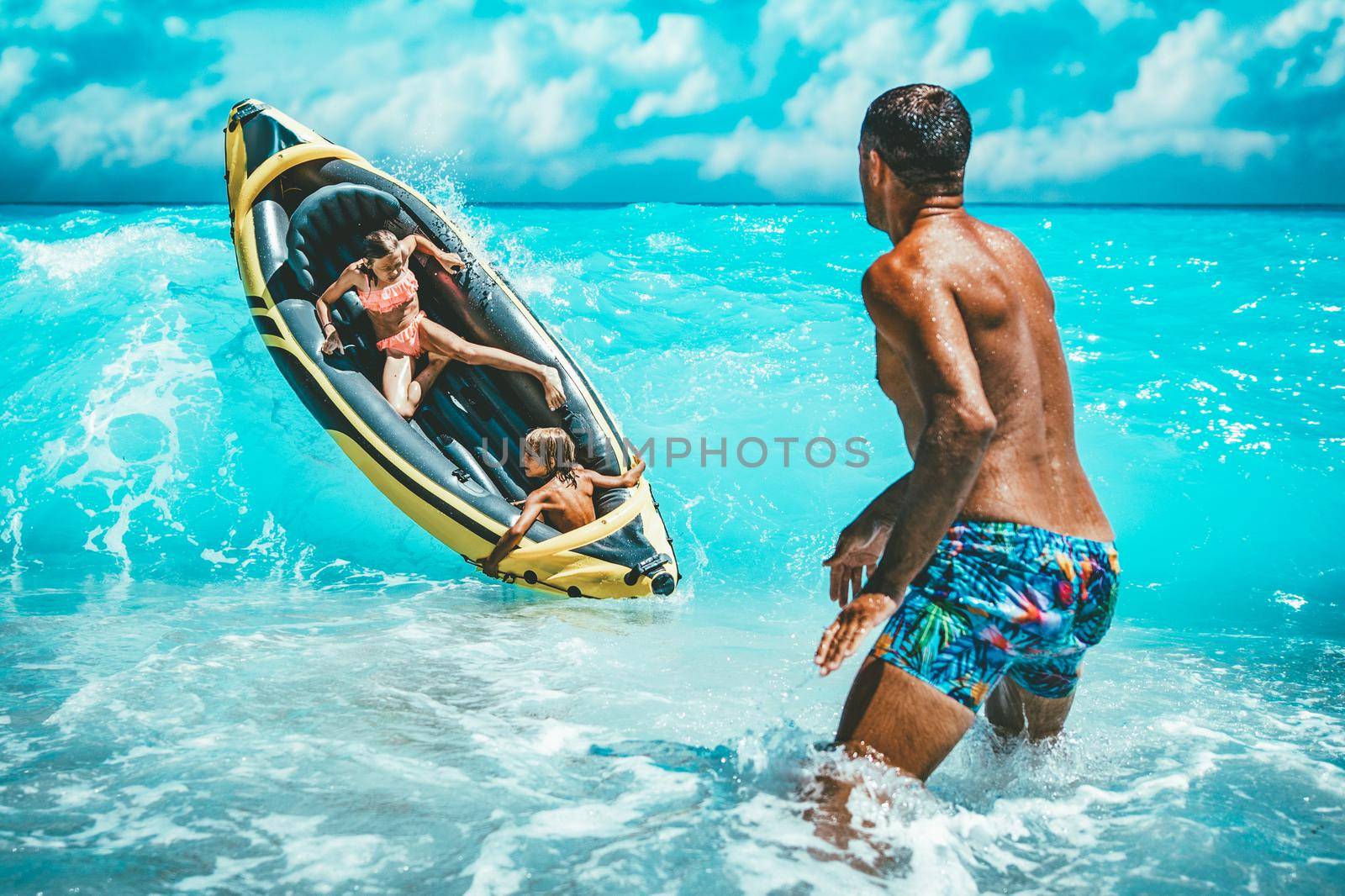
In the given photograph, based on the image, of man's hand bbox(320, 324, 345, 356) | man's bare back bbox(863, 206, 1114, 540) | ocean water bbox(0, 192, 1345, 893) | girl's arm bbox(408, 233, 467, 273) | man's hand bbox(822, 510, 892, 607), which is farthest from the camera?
girl's arm bbox(408, 233, 467, 273)

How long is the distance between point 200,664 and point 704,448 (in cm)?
418

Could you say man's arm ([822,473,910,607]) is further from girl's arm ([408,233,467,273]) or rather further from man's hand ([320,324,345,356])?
girl's arm ([408,233,467,273])

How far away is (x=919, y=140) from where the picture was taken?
1.81 meters

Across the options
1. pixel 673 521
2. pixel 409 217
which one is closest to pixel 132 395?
pixel 409 217

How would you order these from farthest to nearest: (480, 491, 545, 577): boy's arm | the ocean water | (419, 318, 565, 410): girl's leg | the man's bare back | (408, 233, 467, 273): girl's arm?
(408, 233, 467, 273): girl's arm
(419, 318, 565, 410): girl's leg
(480, 491, 545, 577): boy's arm
the ocean water
the man's bare back

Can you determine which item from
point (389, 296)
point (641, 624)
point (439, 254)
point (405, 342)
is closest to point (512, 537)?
point (641, 624)

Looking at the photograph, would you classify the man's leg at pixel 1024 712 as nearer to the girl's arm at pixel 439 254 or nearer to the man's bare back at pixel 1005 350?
the man's bare back at pixel 1005 350

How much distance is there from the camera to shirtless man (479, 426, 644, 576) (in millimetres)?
4660

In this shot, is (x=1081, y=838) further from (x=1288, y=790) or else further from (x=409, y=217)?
(x=409, y=217)

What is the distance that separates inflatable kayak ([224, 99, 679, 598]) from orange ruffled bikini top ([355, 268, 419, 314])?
0.57 ft

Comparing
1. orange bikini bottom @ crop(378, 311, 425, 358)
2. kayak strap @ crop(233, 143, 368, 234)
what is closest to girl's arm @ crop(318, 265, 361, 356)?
orange bikini bottom @ crop(378, 311, 425, 358)

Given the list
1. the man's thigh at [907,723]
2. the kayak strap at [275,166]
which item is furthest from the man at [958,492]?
the kayak strap at [275,166]

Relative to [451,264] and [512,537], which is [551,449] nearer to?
[512,537]

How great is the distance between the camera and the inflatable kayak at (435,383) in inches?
185
